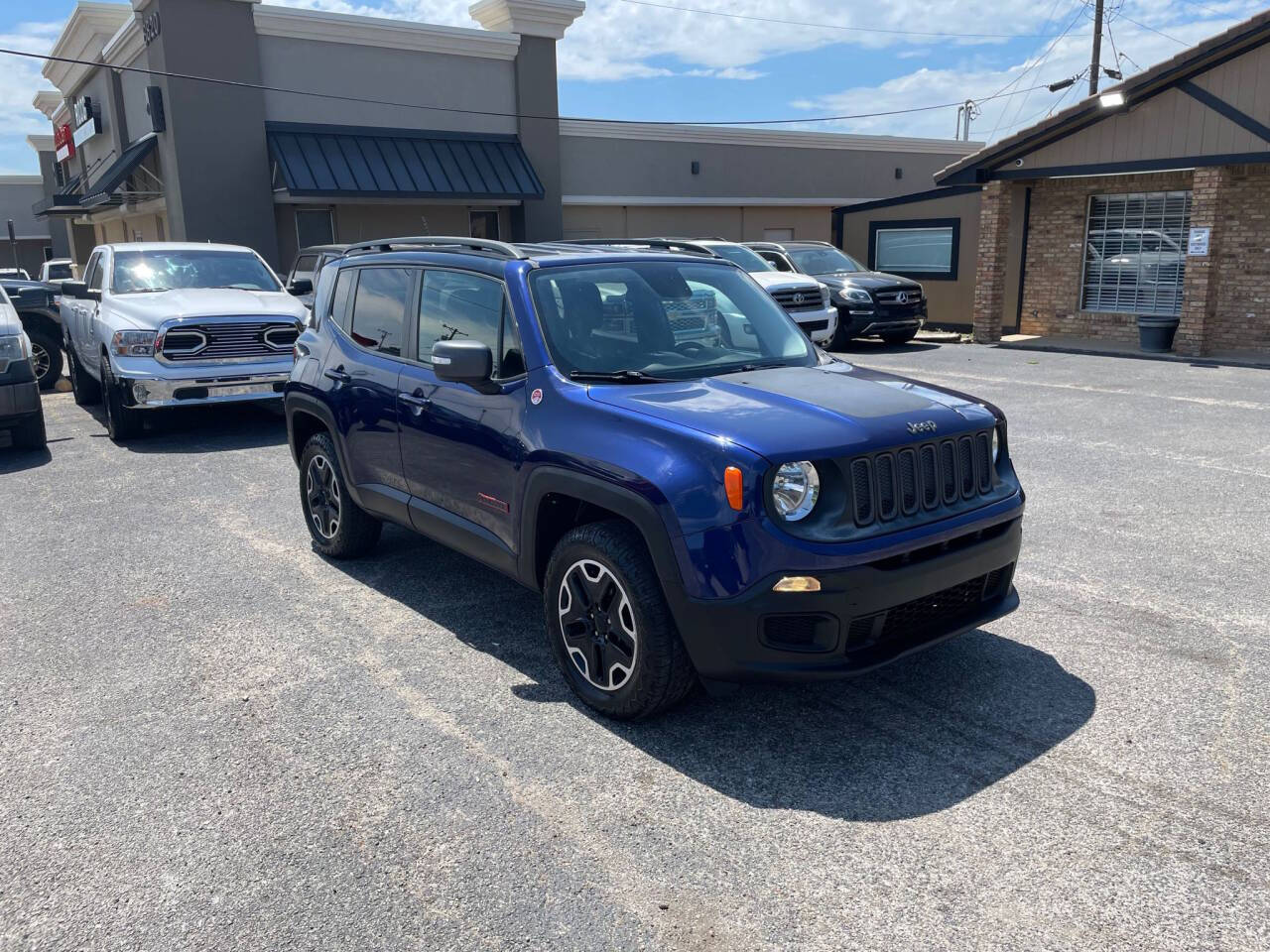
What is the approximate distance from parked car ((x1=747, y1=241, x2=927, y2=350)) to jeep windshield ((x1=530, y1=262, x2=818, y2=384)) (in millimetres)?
13583

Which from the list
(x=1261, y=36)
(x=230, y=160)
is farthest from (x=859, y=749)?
(x=230, y=160)

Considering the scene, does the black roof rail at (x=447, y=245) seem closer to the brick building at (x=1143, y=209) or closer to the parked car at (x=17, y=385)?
the parked car at (x=17, y=385)

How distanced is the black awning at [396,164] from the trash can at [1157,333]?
1313cm

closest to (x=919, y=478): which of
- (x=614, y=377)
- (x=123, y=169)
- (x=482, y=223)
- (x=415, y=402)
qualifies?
(x=614, y=377)

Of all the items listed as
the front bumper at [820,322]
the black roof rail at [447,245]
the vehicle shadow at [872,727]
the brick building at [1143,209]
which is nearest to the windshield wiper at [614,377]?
the black roof rail at [447,245]

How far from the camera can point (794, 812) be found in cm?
344

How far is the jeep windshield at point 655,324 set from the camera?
4496 millimetres

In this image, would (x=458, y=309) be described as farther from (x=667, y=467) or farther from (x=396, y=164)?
(x=396, y=164)

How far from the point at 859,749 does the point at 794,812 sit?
0.52 metres

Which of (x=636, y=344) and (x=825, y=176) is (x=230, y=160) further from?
(x=636, y=344)

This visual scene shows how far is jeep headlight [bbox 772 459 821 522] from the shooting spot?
3.61m

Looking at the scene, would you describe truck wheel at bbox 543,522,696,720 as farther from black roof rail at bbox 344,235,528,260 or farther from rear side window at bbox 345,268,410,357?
rear side window at bbox 345,268,410,357

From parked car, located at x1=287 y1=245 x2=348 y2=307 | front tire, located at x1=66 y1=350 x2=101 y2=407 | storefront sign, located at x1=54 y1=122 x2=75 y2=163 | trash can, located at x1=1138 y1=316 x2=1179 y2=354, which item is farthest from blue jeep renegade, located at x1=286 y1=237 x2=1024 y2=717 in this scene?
storefront sign, located at x1=54 y1=122 x2=75 y2=163

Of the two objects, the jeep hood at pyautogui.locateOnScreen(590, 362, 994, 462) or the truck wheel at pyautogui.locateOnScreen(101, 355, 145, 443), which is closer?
the jeep hood at pyautogui.locateOnScreen(590, 362, 994, 462)
